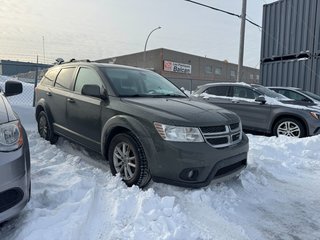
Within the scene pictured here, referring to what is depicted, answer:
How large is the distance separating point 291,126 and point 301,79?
4.96m

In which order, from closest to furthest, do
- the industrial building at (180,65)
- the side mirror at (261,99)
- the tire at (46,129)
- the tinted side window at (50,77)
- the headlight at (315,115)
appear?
the tire at (46,129)
the tinted side window at (50,77)
the headlight at (315,115)
the side mirror at (261,99)
the industrial building at (180,65)

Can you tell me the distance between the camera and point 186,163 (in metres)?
3.67

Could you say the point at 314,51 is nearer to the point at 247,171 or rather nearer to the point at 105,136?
the point at 247,171

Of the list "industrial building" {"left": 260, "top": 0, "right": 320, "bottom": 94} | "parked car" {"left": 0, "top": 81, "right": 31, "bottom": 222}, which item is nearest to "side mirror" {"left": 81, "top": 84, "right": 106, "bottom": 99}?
"parked car" {"left": 0, "top": 81, "right": 31, "bottom": 222}

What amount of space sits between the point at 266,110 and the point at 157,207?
6.02 meters

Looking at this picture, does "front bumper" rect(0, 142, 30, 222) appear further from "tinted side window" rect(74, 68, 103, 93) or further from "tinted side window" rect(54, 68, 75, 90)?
"tinted side window" rect(54, 68, 75, 90)

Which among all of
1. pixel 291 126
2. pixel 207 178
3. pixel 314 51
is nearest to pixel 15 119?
pixel 207 178

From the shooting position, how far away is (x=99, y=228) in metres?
3.14

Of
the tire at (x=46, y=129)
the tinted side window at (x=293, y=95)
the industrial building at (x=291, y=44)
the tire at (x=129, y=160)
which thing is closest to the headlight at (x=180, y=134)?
the tire at (x=129, y=160)

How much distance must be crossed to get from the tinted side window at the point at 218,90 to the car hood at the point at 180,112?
513 centimetres

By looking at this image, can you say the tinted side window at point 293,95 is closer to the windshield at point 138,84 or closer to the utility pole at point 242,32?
the utility pole at point 242,32

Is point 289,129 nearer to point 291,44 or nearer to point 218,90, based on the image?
point 218,90

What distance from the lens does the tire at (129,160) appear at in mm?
3920

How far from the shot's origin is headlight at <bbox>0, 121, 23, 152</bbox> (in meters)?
2.76
